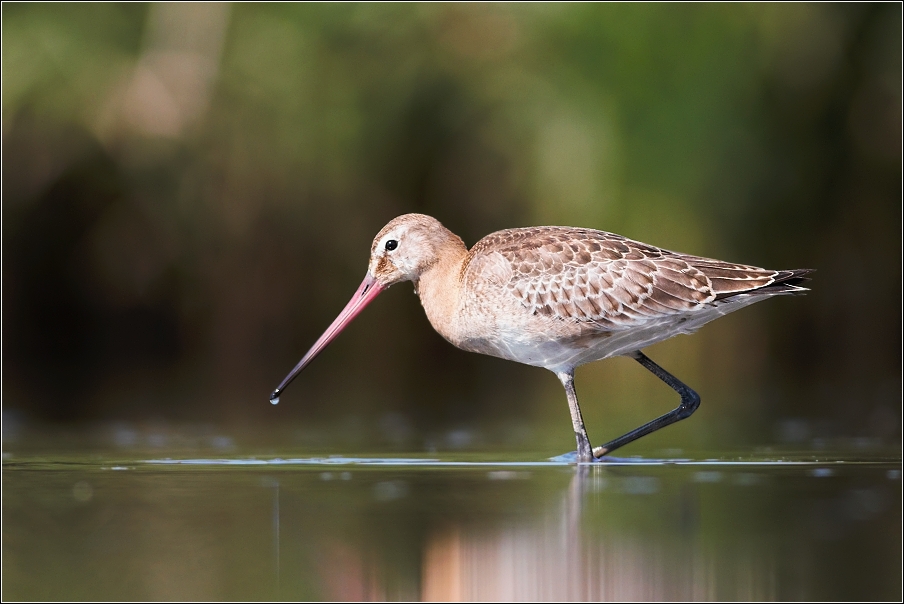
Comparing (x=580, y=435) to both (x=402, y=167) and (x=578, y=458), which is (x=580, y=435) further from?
(x=402, y=167)

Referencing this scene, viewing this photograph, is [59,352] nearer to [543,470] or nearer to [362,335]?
[362,335]

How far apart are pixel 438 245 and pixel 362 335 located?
7826 millimetres

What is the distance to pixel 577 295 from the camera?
26.2 feet

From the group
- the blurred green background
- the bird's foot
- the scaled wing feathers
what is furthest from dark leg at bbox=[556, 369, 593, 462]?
the blurred green background

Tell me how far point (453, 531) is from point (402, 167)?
10283mm

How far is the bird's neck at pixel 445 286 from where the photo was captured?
828 cm

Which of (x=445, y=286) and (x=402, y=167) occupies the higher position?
(x=402, y=167)

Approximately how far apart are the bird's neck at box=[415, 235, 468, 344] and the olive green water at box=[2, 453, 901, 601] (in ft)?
3.38

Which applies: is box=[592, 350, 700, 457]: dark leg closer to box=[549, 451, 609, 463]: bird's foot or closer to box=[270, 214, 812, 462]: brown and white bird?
box=[270, 214, 812, 462]: brown and white bird

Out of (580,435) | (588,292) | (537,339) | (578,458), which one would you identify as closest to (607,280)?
(588,292)

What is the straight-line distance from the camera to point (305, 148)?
15.2 metres

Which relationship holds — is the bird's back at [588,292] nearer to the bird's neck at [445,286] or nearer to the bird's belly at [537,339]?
the bird's belly at [537,339]

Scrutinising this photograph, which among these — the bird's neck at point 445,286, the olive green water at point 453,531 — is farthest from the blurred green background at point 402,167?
the olive green water at point 453,531

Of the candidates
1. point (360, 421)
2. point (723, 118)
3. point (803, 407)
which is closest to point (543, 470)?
point (360, 421)
